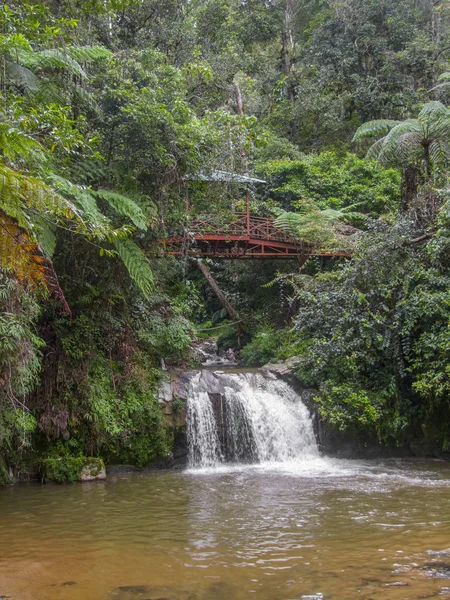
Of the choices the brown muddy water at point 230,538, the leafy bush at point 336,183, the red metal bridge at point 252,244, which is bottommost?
the brown muddy water at point 230,538

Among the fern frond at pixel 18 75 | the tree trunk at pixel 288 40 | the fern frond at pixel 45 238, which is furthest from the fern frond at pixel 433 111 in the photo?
the tree trunk at pixel 288 40

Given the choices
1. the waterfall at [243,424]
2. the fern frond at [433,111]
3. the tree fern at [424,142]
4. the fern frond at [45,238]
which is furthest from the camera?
the fern frond at [433,111]

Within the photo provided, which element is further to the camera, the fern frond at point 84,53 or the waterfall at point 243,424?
the waterfall at point 243,424

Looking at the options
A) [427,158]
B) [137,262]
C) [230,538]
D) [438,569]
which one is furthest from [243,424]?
[427,158]

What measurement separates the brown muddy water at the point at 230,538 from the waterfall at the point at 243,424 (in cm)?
155

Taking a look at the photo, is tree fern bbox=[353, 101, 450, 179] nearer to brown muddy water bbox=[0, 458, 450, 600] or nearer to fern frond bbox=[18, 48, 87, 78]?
brown muddy water bbox=[0, 458, 450, 600]

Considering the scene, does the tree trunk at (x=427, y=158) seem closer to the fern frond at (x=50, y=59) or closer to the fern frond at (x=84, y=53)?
the fern frond at (x=84, y=53)

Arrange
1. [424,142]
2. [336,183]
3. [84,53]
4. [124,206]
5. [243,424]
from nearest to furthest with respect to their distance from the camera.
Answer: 1. [84,53]
2. [124,206]
3. [243,424]
4. [424,142]
5. [336,183]

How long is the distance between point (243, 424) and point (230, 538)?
567cm

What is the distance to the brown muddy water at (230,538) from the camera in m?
Answer: 4.68

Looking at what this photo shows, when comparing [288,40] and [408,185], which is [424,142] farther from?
[288,40]

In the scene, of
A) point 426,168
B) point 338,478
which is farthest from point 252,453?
point 426,168

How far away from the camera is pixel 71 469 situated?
9.52 meters

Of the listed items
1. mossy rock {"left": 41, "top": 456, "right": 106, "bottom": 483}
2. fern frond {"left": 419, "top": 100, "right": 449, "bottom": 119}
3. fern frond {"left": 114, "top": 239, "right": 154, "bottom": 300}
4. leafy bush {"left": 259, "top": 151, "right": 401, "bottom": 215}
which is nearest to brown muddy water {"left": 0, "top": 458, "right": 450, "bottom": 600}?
mossy rock {"left": 41, "top": 456, "right": 106, "bottom": 483}
